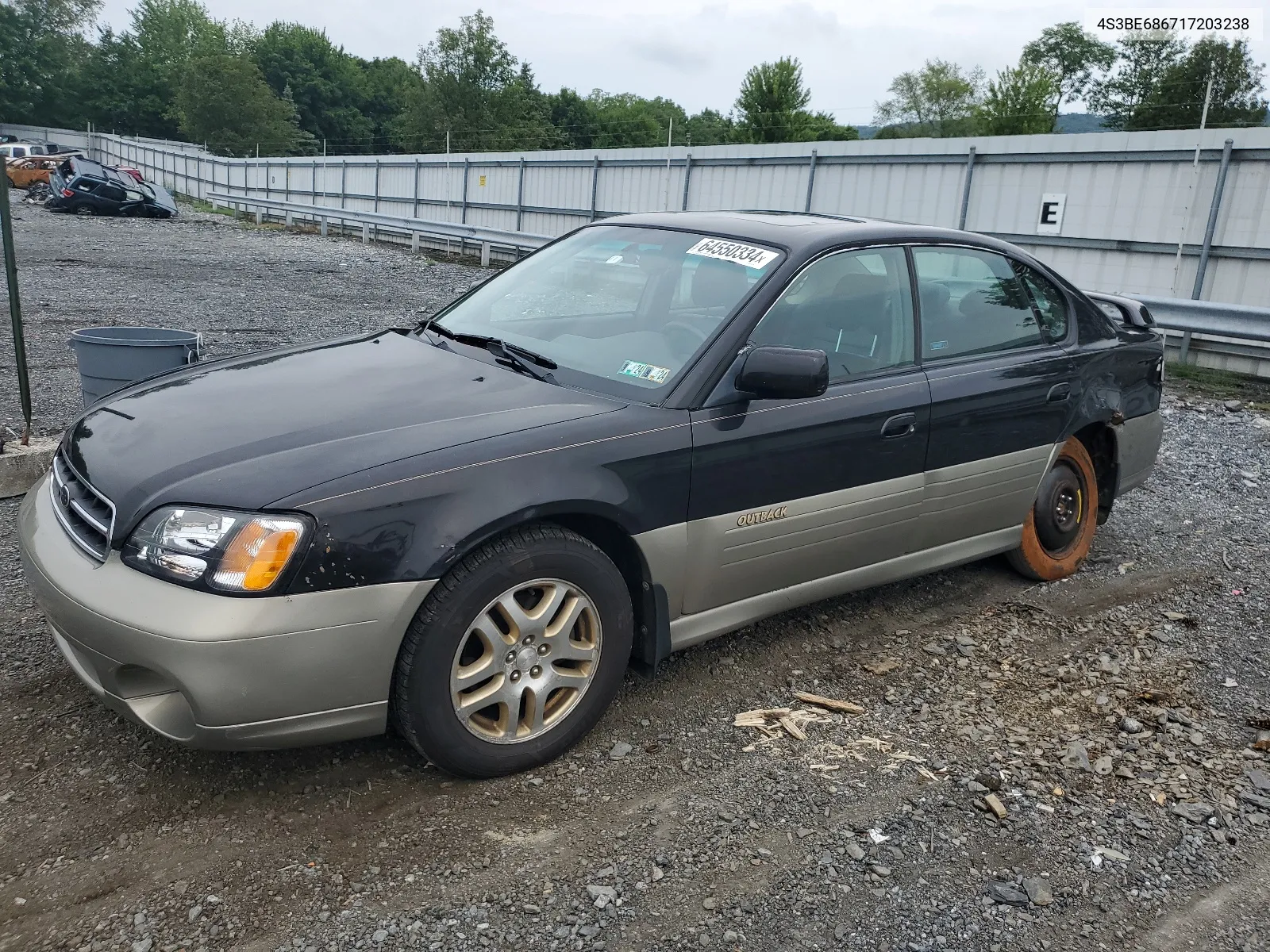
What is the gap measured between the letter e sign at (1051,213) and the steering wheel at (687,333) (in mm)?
11047

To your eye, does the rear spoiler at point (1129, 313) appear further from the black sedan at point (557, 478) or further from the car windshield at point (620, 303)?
the car windshield at point (620, 303)

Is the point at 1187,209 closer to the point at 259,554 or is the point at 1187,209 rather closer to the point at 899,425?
the point at 899,425

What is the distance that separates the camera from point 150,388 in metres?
3.49

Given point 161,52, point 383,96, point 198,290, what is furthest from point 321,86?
point 198,290

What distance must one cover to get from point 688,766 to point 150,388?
2198 mm

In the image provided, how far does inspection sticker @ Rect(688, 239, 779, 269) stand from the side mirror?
0.56 meters

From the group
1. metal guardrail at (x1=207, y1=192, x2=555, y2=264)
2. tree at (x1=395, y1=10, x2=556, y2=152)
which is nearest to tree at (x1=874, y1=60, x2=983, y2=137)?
tree at (x1=395, y1=10, x2=556, y2=152)

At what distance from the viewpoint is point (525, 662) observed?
3014mm

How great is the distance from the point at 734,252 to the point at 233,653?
7.54ft

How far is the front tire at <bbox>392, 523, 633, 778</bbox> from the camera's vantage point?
2.81 m

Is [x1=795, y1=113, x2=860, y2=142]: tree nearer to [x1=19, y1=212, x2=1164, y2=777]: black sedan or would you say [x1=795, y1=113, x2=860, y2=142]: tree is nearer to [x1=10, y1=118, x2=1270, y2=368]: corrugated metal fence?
[x1=10, y1=118, x2=1270, y2=368]: corrugated metal fence

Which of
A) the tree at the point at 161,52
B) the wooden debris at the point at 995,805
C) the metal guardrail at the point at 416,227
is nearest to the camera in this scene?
the wooden debris at the point at 995,805

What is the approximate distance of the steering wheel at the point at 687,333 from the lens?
139 inches

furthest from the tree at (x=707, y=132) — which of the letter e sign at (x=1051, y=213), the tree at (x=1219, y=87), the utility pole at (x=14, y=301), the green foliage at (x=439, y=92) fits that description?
the utility pole at (x=14, y=301)
